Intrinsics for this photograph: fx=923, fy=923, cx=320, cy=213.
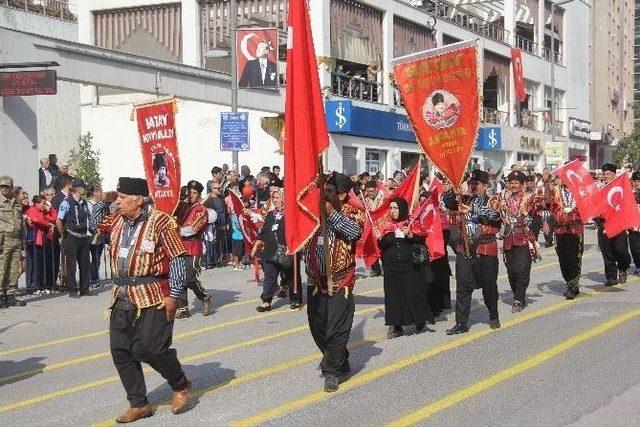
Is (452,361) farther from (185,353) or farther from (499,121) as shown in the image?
(499,121)

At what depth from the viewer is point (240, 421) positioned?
655cm

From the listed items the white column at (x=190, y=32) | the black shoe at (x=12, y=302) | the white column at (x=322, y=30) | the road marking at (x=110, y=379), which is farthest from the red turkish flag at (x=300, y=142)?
the white column at (x=190, y=32)

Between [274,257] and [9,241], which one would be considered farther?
[9,241]

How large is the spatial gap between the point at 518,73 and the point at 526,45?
13.5 ft

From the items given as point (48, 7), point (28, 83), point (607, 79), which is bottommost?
point (28, 83)

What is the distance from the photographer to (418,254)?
9.93 metres

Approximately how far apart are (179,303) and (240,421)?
37.2 inches

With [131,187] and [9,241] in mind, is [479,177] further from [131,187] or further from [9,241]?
[9,241]

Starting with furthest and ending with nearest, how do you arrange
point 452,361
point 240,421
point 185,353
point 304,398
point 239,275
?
1. point 239,275
2. point 185,353
3. point 452,361
4. point 304,398
5. point 240,421

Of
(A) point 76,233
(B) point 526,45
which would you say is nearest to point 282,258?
(A) point 76,233

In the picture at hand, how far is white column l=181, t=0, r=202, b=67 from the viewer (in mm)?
29781

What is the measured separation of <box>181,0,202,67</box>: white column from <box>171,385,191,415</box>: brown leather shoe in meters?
23.9

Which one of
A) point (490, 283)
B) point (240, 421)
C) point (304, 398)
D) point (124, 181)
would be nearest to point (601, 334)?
point (490, 283)

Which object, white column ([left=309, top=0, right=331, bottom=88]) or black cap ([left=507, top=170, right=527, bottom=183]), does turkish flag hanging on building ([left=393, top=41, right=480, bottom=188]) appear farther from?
white column ([left=309, top=0, right=331, bottom=88])
